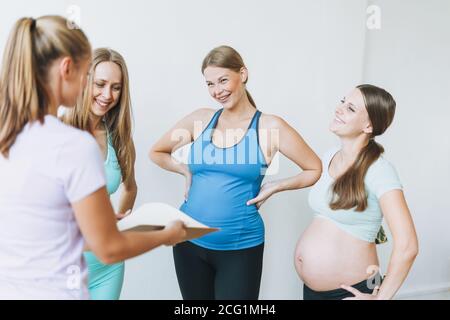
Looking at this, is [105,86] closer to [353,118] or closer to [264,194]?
[264,194]

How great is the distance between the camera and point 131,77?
5.13 feet

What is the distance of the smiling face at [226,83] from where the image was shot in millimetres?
1396

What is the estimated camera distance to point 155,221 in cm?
99

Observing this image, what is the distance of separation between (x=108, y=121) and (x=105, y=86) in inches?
3.9

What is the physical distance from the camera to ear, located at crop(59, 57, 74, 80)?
0.76 metres

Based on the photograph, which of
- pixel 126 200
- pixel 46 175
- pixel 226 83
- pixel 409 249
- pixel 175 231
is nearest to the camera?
pixel 46 175

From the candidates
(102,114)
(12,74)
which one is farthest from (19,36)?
(102,114)

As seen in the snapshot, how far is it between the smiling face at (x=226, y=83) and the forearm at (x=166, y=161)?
253 millimetres

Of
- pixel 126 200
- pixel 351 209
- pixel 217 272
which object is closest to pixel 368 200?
pixel 351 209

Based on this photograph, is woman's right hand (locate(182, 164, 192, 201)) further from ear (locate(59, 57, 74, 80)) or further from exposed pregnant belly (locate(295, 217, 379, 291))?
ear (locate(59, 57, 74, 80))

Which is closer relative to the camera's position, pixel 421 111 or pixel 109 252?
pixel 109 252

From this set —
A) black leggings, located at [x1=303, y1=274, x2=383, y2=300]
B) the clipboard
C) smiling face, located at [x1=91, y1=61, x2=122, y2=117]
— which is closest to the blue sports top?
black leggings, located at [x1=303, y1=274, x2=383, y2=300]

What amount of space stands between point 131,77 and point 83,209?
0.90m

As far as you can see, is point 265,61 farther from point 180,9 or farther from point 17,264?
point 17,264
